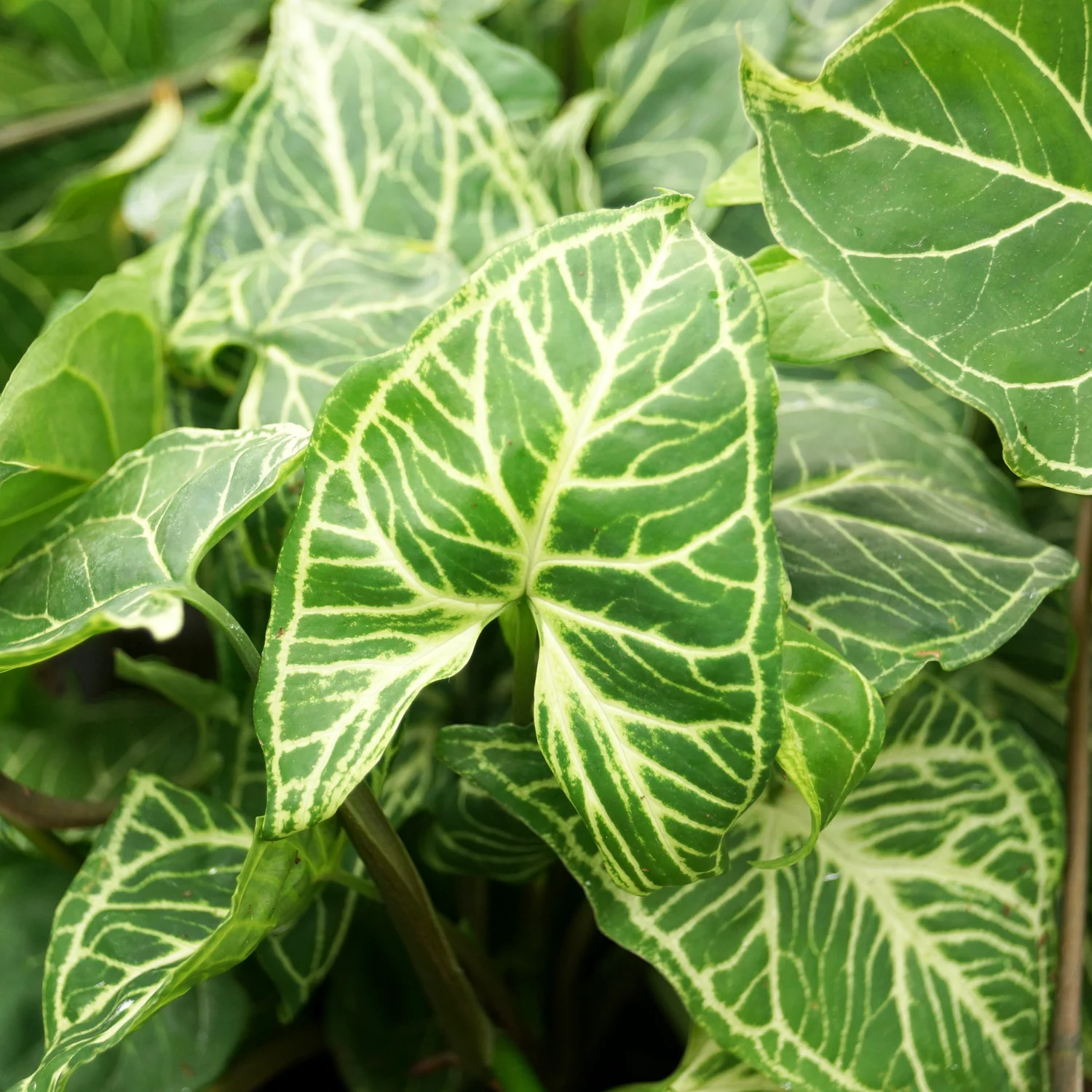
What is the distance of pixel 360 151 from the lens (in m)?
0.62

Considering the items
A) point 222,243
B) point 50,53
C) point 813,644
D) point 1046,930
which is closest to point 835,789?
point 813,644

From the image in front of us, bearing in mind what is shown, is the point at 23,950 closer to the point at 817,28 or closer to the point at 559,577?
the point at 559,577

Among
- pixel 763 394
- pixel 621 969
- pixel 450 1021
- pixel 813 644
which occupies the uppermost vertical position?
pixel 763 394

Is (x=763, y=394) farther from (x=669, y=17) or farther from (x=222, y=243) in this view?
(x=669, y=17)

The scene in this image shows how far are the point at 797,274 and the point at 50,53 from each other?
87 cm

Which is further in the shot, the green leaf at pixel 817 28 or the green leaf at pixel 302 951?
the green leaf at pixel 817 28

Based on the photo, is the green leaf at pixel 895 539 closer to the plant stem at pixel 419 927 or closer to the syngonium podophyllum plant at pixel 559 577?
the syngonium podophyllum plant at pixel 559 577

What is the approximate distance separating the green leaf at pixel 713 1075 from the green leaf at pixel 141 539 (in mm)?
300

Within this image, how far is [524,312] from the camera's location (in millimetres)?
325

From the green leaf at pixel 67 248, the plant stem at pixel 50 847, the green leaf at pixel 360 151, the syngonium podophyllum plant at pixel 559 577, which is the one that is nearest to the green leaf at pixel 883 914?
the syngonium podophyllum plant at pixel 559 577

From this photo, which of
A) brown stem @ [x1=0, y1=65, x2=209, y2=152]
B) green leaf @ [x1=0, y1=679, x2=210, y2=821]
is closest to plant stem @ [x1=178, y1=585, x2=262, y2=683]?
green leaf @ [x1=0, y1=679, x2=210, y2=821]

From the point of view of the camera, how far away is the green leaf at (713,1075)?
1.49 feet

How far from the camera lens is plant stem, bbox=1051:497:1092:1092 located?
0.45m

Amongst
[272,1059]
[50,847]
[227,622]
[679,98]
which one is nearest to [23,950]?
[50,847]
